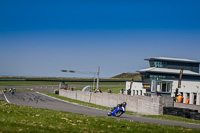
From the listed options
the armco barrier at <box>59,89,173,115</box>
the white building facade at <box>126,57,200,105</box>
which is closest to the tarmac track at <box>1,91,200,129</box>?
the armco barrier at <box>59,89,173,115</box>

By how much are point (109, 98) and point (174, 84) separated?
25170 mm

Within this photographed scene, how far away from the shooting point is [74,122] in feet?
51.5

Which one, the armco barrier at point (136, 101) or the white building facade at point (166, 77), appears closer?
the armco barrier at point (136, 101)

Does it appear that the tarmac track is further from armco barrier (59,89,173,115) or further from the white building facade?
the white building facade

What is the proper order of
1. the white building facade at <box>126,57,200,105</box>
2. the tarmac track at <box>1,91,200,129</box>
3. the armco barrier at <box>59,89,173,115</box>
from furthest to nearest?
the white building facade at <box>126,57,200,105</box>
the armco barrier at <box>59,89,173,115</box>
the tarmac track at <box>1,91,200,129</box>

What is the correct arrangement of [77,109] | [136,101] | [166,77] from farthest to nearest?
[166,77]
[136,101]
[77,109]

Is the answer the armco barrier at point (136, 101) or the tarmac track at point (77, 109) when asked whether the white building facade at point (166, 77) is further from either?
the tarmac track at point (77, 109)

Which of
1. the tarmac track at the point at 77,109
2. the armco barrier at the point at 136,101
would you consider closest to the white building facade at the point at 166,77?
the armco barrier at the point at 136,101

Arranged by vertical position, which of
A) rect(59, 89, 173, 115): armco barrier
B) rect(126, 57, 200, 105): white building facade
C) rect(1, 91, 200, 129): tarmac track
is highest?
rect(126, 57, 200, 105): white building facade

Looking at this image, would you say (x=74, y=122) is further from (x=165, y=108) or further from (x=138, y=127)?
(x=165, y=108)

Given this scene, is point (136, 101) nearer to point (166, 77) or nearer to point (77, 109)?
point (77, 109)

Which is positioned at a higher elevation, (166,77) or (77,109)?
(166,77)

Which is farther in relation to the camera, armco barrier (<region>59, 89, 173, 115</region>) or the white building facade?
the white building facade

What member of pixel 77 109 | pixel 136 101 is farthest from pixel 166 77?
pixel 77 109
